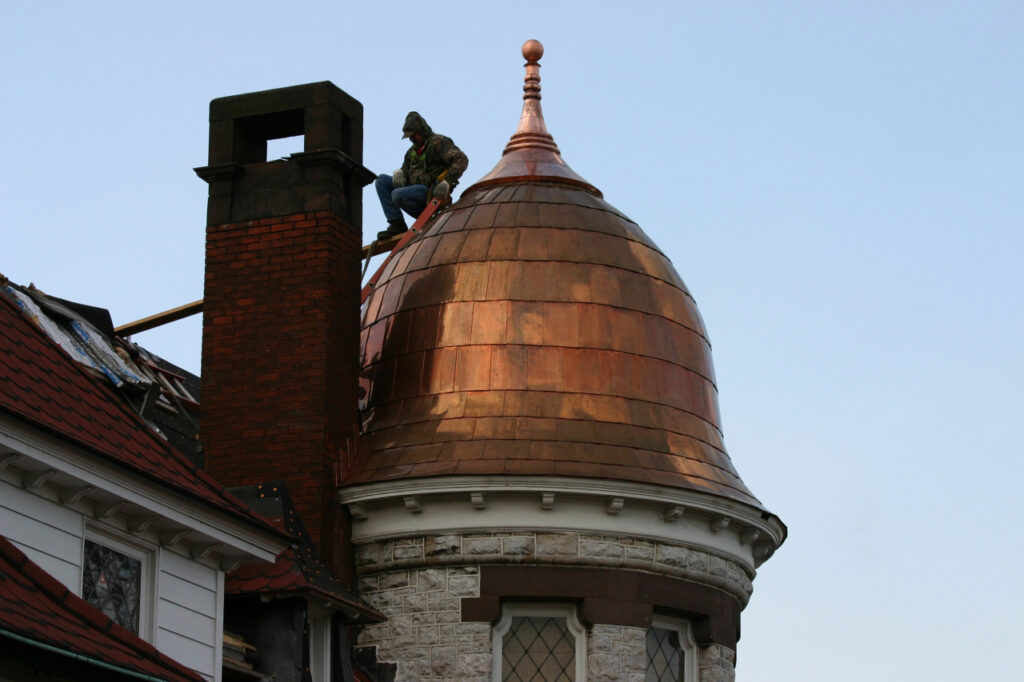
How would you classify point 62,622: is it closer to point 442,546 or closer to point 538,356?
point 442,546

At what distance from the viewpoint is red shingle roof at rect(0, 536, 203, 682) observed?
13.3m

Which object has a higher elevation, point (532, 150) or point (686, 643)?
point (532, 150)

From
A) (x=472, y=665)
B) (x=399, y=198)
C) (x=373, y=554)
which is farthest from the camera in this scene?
(x=399, y=198)

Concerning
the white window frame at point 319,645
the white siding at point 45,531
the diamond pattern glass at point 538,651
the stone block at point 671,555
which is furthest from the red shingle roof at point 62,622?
the stone block at point 671,555

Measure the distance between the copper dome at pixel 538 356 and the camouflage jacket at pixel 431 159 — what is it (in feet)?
3.29

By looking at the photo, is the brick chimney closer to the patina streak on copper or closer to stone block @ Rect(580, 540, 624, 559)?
the patina streak on copper

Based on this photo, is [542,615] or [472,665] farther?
[542,615]

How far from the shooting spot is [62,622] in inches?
551

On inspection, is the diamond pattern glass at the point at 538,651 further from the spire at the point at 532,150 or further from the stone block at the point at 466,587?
the spire at the point at 532,150

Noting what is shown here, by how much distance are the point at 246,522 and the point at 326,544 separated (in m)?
4.55

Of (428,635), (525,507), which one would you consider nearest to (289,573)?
(428,635)

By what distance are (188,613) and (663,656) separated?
23.7 ft

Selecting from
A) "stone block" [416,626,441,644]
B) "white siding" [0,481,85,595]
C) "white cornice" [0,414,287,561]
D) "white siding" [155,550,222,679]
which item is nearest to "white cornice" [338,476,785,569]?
"stone block" [416,626,441,644]

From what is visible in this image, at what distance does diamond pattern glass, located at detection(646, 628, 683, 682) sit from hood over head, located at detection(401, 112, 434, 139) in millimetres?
7182
